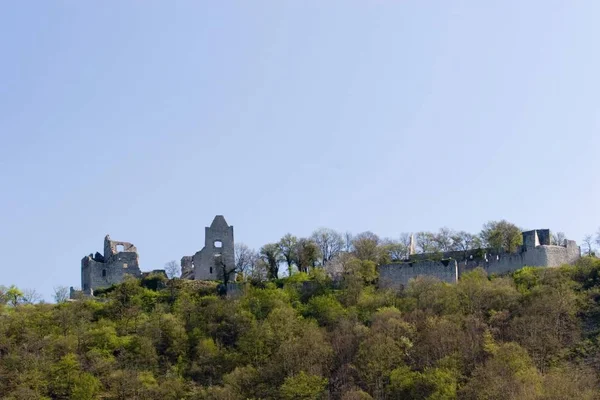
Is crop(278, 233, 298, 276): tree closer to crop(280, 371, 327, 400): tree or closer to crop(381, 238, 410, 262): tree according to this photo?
crop(381, 238, 410, 262): tree

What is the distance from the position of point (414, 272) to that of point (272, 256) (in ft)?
34.8

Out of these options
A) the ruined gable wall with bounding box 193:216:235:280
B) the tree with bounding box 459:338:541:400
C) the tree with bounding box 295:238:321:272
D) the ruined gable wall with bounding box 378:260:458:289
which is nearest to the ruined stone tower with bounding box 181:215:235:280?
the ruined gable wall with bounding box 193:216:235:280

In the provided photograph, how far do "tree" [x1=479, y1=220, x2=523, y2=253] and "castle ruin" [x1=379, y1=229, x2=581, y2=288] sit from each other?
2.78 ft

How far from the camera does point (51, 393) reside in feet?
164

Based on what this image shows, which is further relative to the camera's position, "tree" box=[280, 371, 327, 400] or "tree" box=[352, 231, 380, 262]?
"tree" box=[352, 231, 380, 262]

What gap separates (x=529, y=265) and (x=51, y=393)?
27062 millimetres

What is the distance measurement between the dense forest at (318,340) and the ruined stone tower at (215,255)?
2490 millimetres

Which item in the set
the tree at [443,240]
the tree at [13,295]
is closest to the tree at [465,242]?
the tree at [443,240]

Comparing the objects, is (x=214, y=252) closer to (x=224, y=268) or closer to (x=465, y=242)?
(x=224, y=268)

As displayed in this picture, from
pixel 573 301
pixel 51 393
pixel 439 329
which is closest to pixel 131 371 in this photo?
pixel 51 393

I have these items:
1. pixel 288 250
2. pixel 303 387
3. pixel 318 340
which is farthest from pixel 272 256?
pixel 303 387

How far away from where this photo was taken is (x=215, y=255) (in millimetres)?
64000

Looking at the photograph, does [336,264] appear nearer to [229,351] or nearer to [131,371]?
[229,351]

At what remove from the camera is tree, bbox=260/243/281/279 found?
214 ft
